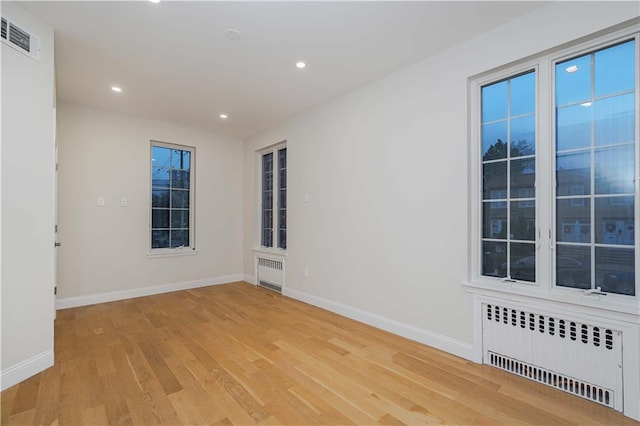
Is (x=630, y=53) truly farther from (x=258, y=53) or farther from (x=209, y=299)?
(x=209, y=299)

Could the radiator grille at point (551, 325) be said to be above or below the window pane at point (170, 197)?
below

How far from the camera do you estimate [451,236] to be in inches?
109

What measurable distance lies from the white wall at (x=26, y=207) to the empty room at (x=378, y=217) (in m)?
0.01

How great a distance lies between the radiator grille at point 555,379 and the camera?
201cm

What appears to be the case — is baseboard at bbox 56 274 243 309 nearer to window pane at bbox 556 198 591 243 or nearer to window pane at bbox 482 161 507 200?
window pane at bbox 482 161 507 200

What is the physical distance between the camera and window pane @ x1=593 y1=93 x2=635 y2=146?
2002 mm

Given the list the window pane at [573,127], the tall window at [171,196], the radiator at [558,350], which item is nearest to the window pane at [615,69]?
the window pane at [573,127]

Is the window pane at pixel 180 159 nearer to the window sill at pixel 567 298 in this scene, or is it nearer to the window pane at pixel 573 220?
the window sill at pixel 567 298

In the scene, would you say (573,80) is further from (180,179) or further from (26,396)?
(180,179)

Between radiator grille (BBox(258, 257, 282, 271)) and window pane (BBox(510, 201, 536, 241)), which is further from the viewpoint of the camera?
radiator grille (BBox(258, 257, 282, 271))

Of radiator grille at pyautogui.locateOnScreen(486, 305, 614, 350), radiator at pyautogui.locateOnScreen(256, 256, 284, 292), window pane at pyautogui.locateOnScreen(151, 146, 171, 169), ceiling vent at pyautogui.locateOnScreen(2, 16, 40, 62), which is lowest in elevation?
radiator at pyautogui.locateOnScreen(256, 256, 284, 292)

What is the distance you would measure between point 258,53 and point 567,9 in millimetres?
2500

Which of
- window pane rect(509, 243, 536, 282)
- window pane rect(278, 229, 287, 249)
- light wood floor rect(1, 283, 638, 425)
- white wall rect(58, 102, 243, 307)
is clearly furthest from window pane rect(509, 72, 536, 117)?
white wall rect(58, 102, 243, 307)

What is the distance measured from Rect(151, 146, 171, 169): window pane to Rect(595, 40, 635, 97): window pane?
5510 mm
